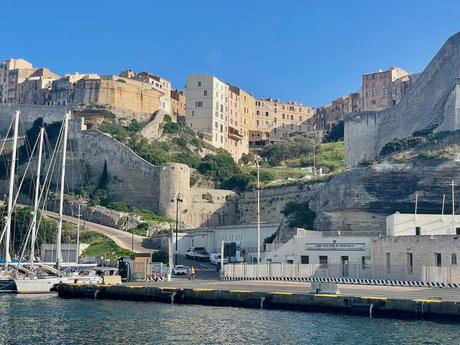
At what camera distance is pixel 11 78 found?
130 metres

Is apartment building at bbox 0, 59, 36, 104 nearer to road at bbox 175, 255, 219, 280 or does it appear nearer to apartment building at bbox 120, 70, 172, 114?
apartment building at bbox 120, 70, 172, 114

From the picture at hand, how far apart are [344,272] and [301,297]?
496 inches

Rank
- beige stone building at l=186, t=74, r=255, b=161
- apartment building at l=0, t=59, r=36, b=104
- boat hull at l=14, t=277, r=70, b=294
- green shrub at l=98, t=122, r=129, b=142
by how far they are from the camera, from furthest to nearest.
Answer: apartment building at l=0, t=59, r=36, b=104, beige stone building at l=186, t=74, r=255, b=161, green shrub at l=98, t=122, r=129, b=142, boat hull at l=14, t=277, r=70, b=294

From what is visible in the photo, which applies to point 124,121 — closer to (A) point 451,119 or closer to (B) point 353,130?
(B) point 353,130

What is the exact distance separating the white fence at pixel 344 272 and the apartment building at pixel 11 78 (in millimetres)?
88815

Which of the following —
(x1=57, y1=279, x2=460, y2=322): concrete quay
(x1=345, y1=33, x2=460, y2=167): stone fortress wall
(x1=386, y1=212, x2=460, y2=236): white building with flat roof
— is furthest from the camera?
(x1=345, y1=33, x2=460, y2=167): stone fortress wall

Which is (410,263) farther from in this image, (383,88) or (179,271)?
(383,88)

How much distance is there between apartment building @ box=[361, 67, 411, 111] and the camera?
120750 mm

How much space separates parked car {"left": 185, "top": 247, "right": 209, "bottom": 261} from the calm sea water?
33.7 metres

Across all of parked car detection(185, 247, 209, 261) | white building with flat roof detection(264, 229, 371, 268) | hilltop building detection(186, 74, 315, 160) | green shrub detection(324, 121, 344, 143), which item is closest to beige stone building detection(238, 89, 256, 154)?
hilltop building detection(186, 74, 315, 160)

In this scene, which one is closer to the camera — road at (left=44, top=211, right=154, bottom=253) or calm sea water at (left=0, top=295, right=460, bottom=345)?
calm sea water at (left=0, top=295, right=460, bottom=345)

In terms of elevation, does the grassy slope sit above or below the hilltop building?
below

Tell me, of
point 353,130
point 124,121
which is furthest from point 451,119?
point 124,121

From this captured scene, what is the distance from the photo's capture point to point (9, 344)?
83.9 ft
